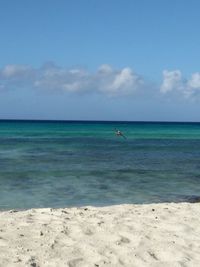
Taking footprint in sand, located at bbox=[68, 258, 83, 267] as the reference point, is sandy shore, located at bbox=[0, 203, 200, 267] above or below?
above

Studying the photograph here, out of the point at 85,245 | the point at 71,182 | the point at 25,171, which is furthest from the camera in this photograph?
the point at 25,171

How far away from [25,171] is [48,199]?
7865 millimetres

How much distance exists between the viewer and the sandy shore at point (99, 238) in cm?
716

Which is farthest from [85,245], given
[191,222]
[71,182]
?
[71,182]

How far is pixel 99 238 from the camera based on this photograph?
27.0 ft

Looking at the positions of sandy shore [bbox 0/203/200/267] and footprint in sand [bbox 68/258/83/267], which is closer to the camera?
footprint in sand [bbox 68/258/83/267]

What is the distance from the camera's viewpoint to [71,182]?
18578 millimetres

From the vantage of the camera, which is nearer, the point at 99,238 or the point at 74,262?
the point at 74,262

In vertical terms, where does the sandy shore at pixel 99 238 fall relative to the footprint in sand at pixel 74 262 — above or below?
above

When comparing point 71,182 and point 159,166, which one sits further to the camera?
point 159,166

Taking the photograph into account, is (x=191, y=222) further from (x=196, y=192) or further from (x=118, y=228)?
(x=196, y=192)

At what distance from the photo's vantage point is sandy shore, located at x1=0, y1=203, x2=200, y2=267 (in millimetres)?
7156

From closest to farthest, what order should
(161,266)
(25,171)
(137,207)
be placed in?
(161,266)
(137,207)
(25,171)

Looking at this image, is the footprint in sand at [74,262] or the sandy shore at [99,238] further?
the sandy shore at [99,238]
